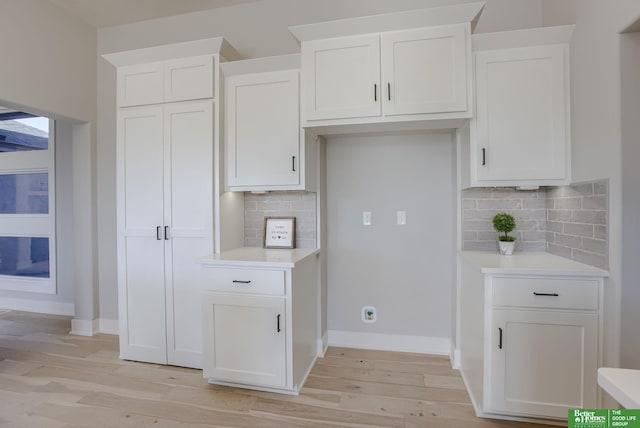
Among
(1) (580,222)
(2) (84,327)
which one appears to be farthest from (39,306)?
(1) (580,222)

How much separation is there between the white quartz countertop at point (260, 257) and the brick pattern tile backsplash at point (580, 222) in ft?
5.59

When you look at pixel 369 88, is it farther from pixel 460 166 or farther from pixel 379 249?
pixel 379 249

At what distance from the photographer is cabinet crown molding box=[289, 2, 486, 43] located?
1.96 metres

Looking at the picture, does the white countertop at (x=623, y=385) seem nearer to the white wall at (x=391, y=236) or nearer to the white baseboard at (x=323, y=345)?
the white wall at (x=391, y=236)

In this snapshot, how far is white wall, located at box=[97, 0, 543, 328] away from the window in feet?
3.57

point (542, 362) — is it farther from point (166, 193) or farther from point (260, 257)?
point (166, 193)

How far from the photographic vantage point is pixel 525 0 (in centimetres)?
240

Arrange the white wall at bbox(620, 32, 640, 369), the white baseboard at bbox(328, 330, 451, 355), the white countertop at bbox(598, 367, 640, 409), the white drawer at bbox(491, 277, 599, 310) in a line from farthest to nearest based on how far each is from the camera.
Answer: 1. the white baseboard at bbox(328, 330, 451, 355)
2. the white drawer at bbox(491, 277, 599, 310)
3. the white wall at bbox(620, 32, 640, 369)
4. the white countertop at bbox(598, 367, 640, 409)

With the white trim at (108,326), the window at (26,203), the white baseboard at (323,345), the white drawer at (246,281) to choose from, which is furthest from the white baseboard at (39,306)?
the white baseboard at (323,345)

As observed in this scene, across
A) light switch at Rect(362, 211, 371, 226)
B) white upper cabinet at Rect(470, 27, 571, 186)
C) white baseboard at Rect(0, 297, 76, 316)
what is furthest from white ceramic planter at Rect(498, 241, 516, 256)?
white baseboard at Rect(0, 297, 76, 316)

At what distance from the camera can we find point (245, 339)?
213 centimetres

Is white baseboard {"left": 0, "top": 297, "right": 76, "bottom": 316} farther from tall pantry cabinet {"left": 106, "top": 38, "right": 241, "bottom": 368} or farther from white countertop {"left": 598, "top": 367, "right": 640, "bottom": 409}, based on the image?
white countertop {"left": 598, "top": 367, "right": 640, "bottom": 409}

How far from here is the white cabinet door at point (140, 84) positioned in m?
2.50

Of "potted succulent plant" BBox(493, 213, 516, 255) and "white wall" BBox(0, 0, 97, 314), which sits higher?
"white wall" BBox(0, 0, 97, 314)
